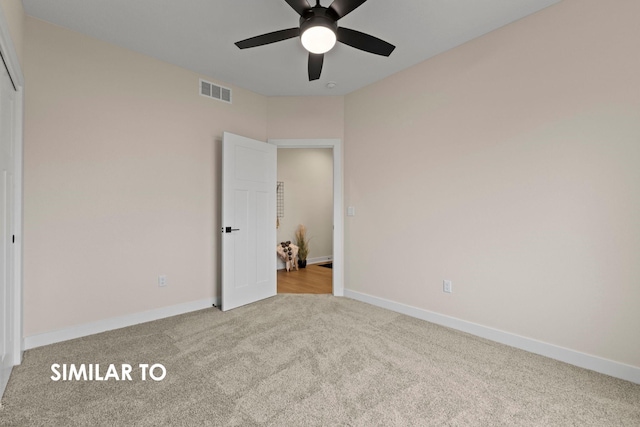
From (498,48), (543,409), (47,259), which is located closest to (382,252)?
(543,409)

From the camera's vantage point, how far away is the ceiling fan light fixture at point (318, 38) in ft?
6.19

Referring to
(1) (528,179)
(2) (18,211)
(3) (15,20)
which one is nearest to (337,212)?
(1) (528,179)

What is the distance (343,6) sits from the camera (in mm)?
1823

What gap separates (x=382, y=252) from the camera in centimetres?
349

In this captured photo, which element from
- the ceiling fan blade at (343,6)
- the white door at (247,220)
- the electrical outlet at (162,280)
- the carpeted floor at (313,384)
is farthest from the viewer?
the white door at (247,220)

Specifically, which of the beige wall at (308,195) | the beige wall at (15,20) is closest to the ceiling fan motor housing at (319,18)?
the beige wall at (15,20)

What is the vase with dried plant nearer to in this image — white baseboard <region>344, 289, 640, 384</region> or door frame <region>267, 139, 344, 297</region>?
door frame <region>267, 139, 344, 297</region>

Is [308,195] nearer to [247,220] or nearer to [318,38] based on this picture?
[247,220]

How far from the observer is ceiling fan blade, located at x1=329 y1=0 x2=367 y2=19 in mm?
1775

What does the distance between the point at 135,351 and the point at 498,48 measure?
12.6ft

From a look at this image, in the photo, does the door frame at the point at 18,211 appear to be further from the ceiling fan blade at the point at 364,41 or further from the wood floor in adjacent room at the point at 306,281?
the wood floor in adjacent room at the point at 306,281

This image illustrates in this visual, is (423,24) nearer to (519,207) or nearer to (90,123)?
(519,207)

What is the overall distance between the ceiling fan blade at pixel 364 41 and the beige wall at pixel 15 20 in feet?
6.43

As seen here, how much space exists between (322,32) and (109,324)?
3.03 m
